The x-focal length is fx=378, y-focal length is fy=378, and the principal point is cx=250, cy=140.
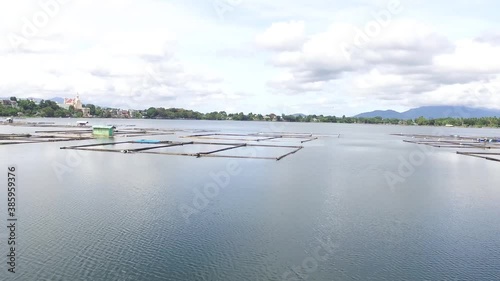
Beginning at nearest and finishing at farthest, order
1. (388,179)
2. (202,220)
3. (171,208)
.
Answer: (202,220) < (171,208) < (388,179)

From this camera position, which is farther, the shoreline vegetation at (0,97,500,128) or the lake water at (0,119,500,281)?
the shoreline vegetation at (0,97,500,128)

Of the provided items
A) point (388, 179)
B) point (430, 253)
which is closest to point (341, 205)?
point (430, 253)

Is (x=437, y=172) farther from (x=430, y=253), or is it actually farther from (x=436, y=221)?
(x=430, y=253)

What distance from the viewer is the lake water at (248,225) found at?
616 cm

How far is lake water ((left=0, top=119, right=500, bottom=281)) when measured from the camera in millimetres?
6164

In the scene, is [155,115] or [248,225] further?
[155,115]

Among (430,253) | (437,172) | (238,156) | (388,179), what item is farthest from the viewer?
(238,156)

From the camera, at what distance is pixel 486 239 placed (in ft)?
25.9

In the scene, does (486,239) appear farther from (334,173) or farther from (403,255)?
(334,173)

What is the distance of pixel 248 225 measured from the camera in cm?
824

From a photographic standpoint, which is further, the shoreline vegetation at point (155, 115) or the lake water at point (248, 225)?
the shoreline vegetation at point (155, 115)

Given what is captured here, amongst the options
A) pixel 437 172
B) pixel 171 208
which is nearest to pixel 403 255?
pixel 171 208

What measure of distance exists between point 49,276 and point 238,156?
15.2 meters

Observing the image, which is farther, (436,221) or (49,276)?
(436,221)
